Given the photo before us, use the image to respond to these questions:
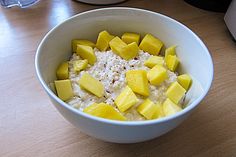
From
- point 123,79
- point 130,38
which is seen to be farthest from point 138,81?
point 130,38

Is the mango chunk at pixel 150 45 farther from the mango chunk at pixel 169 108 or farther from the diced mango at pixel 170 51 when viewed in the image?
the mango chunk at pixel 169 108

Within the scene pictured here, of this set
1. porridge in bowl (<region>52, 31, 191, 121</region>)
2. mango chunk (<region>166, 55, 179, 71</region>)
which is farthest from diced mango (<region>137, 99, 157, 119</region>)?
mango chunk (<region>166, 55, 179, 71</region>)

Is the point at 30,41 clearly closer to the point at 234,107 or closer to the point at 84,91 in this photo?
the point at 84,91

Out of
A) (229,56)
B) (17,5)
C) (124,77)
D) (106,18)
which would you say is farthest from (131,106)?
(17,5)

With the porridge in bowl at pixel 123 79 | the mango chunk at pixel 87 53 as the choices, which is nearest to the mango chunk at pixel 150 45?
the porridge in bowl at pixel 123 79

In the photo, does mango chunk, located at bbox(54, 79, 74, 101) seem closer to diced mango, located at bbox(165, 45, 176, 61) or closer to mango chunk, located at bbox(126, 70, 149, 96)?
mango chunk, located at bbox(126, 70, 149, 96)

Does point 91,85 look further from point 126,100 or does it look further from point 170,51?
point 170,51
